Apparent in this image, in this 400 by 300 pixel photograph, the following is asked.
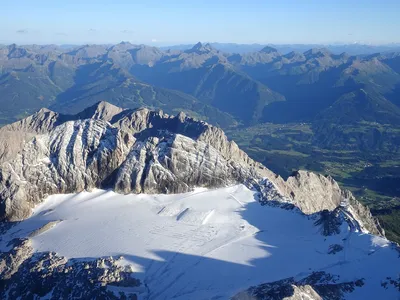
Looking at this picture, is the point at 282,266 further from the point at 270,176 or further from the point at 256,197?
the point at 270,176

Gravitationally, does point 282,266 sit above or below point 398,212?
above

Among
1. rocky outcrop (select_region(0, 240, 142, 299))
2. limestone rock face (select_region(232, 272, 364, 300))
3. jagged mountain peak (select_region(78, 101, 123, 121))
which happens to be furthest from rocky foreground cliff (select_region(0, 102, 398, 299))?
jagged mountain peak (select_region(78, 101, 123, 121))

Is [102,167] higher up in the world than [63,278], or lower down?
higher up

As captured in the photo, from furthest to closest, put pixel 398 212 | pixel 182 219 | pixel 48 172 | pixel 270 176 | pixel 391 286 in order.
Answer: pixel 398 212 → pixel 270 176 → pixel 48 172 → pixel 182 219 → pixel 391 286

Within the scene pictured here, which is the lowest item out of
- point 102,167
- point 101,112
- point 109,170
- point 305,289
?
point 101,112

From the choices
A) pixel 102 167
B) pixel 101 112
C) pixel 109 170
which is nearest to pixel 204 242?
pixel 109 170

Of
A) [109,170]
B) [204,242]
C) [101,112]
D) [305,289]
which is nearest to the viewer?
[305,289]

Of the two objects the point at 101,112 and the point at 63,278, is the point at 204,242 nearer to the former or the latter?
the point at 63,278

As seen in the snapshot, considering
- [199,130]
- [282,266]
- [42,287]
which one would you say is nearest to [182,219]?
[282,266]

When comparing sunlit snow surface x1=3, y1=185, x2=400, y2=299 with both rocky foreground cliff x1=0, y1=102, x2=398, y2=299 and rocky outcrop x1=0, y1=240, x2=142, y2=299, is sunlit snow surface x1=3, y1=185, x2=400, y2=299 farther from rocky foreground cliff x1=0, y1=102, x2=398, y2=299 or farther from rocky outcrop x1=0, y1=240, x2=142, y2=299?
rocky outcrop x1=0, y1=240, x2=142, y2=299
